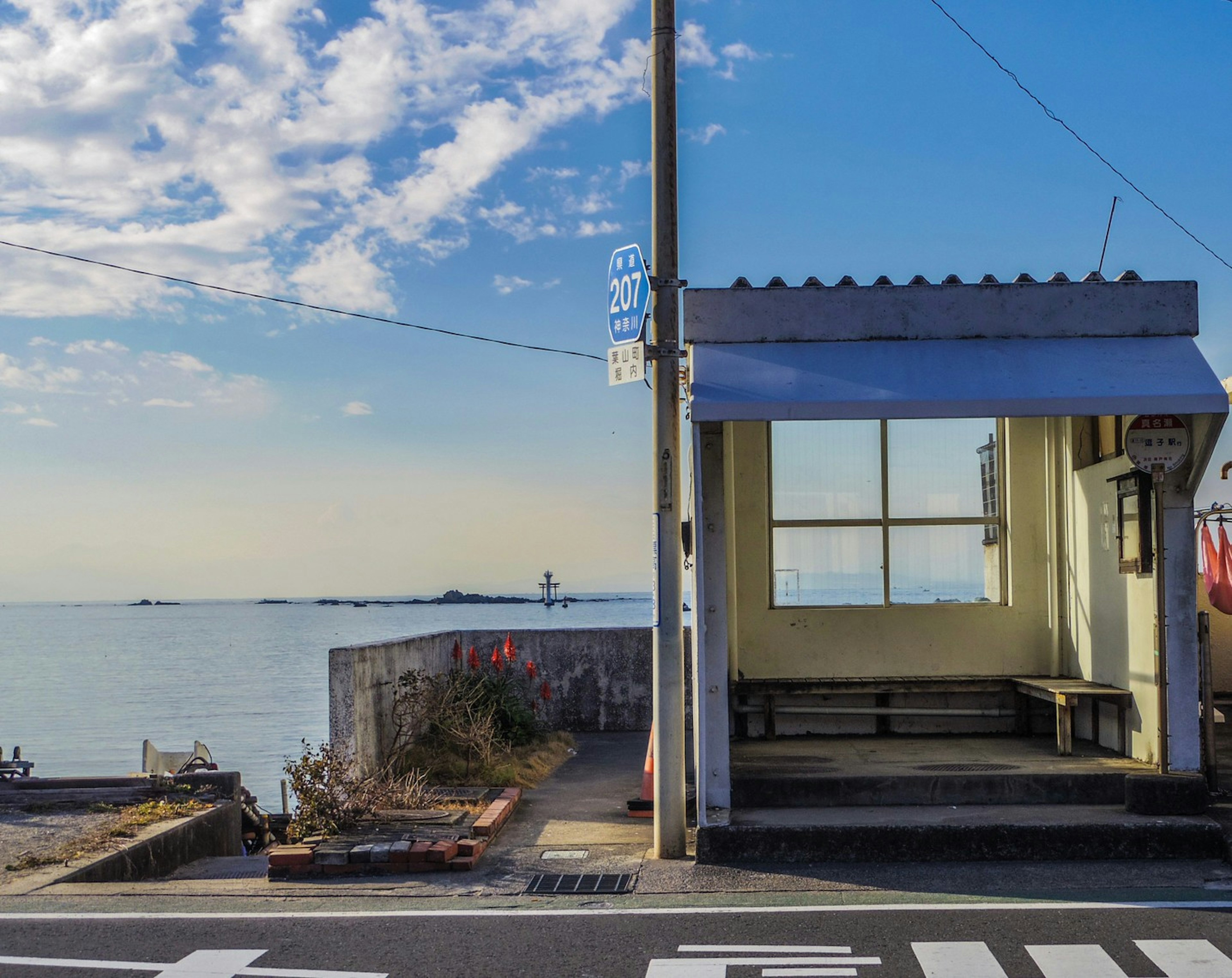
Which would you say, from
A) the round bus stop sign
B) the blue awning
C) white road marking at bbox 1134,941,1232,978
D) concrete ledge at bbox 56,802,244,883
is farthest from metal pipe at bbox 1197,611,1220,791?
concrete ledge at bbox 56,802,244,883

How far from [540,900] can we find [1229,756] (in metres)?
6.75

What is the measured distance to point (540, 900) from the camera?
279 inches

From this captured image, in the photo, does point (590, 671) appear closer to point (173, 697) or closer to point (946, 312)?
point (946, 312)

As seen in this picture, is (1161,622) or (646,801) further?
(646,801)

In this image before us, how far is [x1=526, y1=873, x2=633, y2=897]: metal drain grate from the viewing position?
7258 mm

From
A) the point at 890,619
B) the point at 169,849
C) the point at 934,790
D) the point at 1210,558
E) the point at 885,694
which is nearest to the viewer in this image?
the point at 934,790

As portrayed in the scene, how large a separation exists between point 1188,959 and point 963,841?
2080mm

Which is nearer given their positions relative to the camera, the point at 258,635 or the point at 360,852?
the point at 360,852

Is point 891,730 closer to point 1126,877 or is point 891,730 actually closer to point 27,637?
point 1126,877

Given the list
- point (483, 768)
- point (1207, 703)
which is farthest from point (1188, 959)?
point (483, 768)

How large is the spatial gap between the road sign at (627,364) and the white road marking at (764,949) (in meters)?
3.76

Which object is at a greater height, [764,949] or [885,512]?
[885,512]

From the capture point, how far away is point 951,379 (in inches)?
323

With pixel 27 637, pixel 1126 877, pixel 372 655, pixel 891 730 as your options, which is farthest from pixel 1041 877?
pixel 27 637
